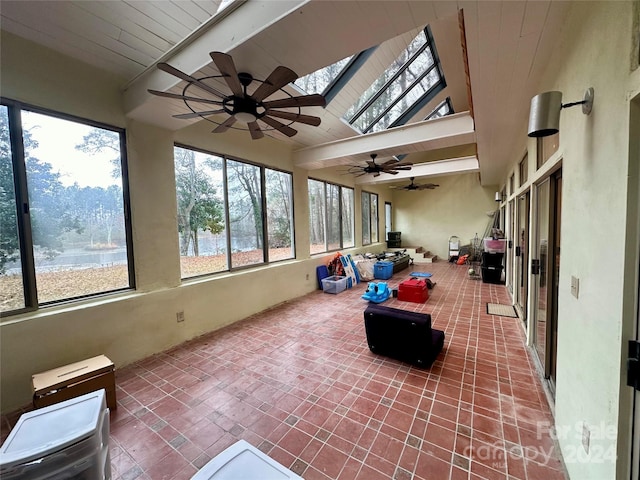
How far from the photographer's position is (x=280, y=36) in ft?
6.03

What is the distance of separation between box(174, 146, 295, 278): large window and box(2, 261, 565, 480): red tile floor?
1.31m

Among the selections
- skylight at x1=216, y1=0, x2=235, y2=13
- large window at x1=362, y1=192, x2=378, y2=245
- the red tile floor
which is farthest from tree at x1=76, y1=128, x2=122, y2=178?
large window at x1=362, y1=192, x2=378, y2=245

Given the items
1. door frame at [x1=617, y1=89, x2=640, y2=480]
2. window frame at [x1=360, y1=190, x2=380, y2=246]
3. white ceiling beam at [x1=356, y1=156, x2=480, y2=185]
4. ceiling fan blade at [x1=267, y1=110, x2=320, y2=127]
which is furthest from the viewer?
window frame at [x1=360, y1=190, x2=380, y2=246]

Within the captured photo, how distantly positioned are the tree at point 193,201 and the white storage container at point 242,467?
121 inches

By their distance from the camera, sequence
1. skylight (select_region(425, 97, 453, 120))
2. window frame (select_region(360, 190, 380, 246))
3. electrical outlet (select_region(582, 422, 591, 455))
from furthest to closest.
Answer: window frame (select_region(360, 190, 380, 246)) < skylight (select_region(425, 97, 453, 120)) < electrical outlet (select_region(582, 422, 591, 455))

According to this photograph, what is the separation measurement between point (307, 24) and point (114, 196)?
273 centimetres

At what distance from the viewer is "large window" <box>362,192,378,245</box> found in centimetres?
886

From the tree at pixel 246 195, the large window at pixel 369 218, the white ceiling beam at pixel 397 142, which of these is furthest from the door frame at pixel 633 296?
the large window at pixel 369 218

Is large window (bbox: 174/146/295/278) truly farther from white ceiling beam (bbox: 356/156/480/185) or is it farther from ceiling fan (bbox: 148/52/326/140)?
white ceiling beam (bbox: 356/156/480/185)

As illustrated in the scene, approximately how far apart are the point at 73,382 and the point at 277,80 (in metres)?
2.95

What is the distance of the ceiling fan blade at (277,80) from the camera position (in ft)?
5.76

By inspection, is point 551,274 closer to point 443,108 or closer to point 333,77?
point 333,77

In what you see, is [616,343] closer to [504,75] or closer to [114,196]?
[504,75]

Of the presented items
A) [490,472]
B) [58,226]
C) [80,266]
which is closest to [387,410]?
[490,472]
